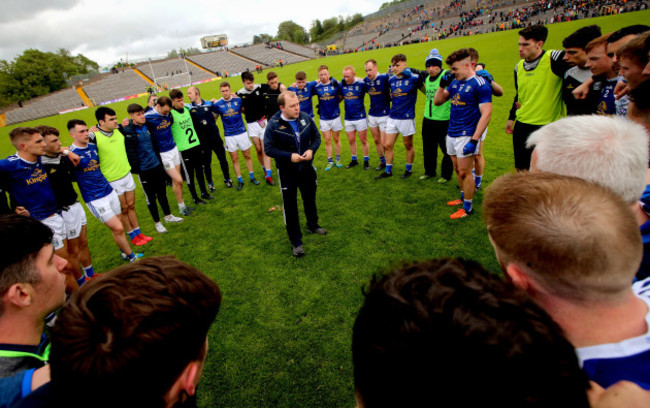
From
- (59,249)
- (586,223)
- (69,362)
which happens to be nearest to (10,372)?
(69,362)

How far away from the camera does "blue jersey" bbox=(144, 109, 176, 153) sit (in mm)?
6250

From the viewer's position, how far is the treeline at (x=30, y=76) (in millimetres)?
50750

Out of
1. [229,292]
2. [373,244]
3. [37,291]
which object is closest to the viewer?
[37,291]

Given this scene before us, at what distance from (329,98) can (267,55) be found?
59.1m

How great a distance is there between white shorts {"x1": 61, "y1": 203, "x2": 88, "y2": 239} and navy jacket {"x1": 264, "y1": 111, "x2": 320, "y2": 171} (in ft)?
10.2

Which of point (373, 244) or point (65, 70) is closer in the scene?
point (373, 244)

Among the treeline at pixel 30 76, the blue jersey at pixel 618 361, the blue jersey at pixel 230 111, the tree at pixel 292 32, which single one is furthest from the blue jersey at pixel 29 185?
the tree at pixel 292 32

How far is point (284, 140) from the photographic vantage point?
4.78 m

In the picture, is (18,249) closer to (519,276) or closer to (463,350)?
(463,350)

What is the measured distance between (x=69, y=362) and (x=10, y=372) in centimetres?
94

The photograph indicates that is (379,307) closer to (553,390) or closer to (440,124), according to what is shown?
(553,390)

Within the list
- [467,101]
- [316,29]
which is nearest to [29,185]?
[467,101]

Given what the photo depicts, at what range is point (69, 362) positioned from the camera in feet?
2.98

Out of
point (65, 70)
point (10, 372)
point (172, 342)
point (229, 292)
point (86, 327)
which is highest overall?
point (65, 70)
